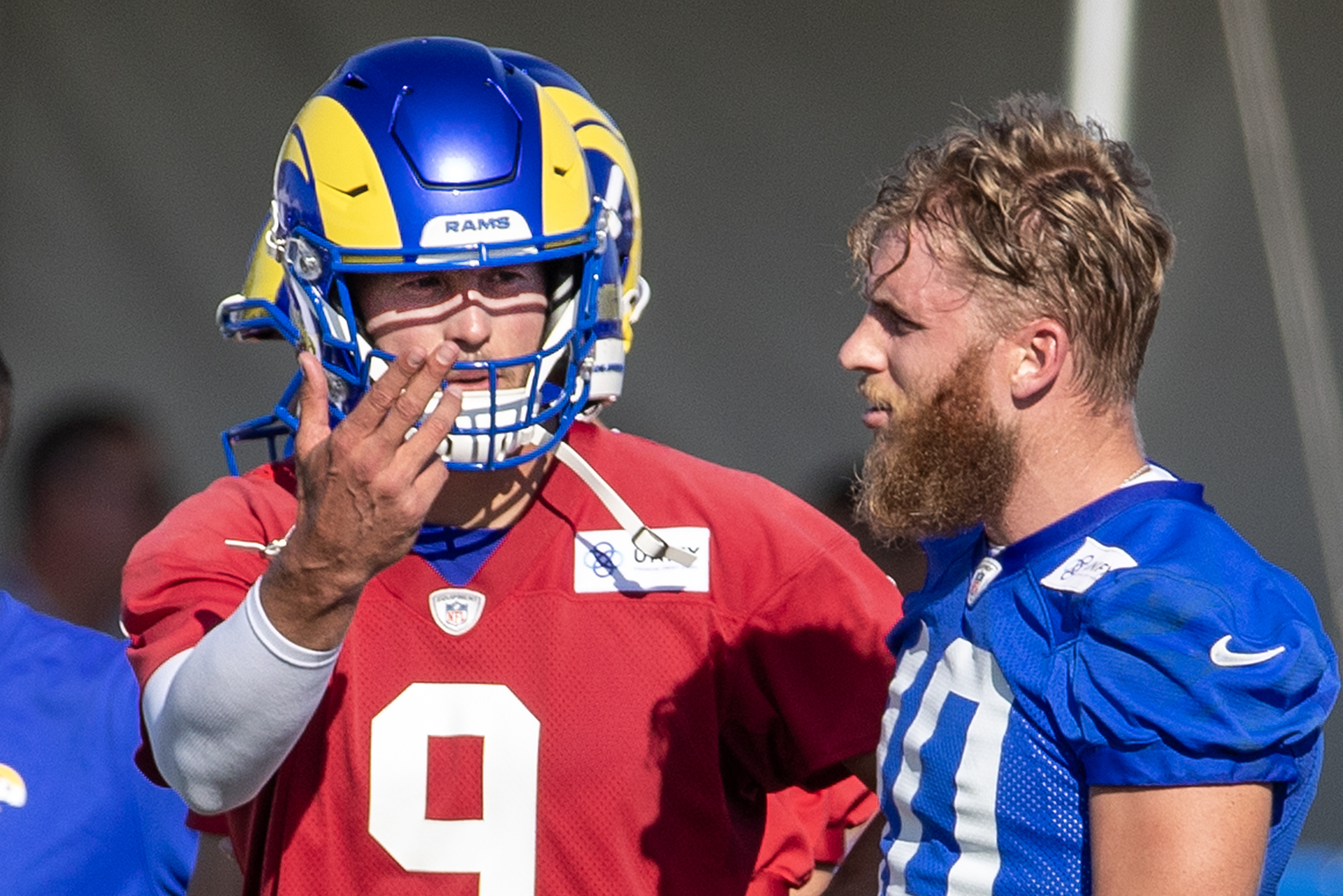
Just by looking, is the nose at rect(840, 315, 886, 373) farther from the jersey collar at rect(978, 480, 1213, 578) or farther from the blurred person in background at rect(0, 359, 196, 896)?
the blurred person in background at rect(0, 359, 196, 896)

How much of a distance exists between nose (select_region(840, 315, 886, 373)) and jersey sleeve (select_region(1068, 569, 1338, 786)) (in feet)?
1.23

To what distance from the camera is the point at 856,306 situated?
4020mm

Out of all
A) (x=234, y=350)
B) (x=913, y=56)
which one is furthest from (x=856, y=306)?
(x=234, y=350)

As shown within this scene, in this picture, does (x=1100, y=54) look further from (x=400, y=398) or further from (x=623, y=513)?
(x=400, y=398)

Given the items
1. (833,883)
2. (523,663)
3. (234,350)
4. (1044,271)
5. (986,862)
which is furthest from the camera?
(234,350)

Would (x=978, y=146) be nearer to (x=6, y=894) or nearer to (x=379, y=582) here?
(x=379, y=582)

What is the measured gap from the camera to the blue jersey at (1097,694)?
147 cm

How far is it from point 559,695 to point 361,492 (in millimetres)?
435

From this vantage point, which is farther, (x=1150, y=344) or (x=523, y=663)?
(x=1150, y=344)

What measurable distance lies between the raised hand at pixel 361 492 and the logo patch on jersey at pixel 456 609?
0.95 feet

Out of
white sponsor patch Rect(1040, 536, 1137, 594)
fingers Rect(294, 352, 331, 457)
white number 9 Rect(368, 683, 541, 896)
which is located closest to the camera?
white sponsor patch Rect(1040, 536, 1137, 594)

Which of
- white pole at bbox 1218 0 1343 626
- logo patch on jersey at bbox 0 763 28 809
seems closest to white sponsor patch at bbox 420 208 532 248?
logo patch on jersey at bbox 0 763 28 809

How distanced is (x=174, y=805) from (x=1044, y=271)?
1.45 metres

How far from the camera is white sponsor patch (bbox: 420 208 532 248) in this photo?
195cm
